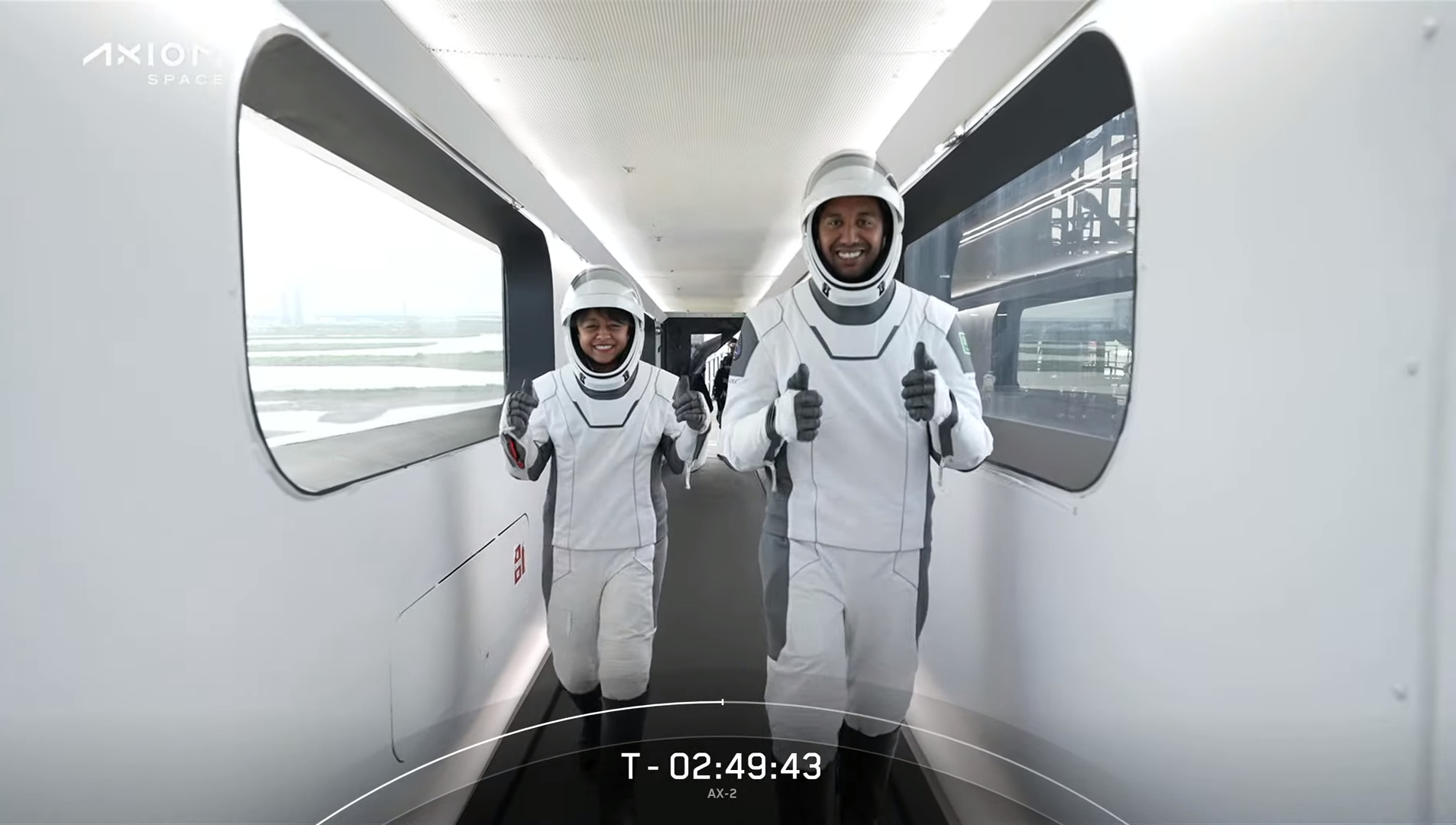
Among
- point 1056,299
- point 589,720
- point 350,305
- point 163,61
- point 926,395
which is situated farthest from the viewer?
point 350,305

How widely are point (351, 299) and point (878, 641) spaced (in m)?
2.22

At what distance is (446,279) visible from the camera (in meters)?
3.33

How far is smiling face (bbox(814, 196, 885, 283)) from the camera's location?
1.56m

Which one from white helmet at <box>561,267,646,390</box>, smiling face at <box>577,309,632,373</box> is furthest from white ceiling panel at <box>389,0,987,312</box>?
smiling face at <box>577,309,632,373</box>

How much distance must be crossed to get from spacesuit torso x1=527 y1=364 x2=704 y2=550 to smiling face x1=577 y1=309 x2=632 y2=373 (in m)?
0.08

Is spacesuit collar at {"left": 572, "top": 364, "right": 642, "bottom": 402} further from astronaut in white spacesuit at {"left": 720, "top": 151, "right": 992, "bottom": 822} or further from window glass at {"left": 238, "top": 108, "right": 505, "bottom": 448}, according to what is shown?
window glass at {"left": 238, "top": 108, "right": 505, "bottom": 448}

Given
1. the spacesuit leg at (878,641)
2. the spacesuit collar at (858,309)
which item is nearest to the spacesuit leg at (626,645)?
the spacesuit leg at (878,641)

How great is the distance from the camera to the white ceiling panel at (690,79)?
1.50 metres

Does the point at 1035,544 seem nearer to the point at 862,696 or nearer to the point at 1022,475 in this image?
the point at 1022,475

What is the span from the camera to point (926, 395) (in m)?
1.44

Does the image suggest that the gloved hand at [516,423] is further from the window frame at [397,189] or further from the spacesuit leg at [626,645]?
the spacesuit leg at [626,645]

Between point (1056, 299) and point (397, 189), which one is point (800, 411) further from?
point (397, 189)

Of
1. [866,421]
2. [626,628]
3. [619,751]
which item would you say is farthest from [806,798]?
[866,421]

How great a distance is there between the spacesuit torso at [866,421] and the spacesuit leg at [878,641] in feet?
0.19
